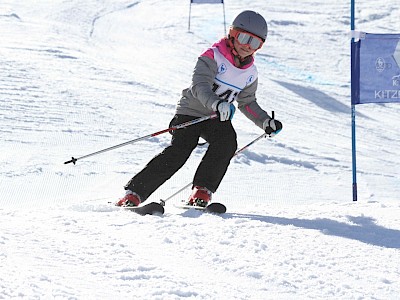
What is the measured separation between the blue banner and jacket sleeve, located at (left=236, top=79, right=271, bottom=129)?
1636mm

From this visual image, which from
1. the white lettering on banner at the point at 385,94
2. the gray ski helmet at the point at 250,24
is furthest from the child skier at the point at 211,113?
the white lettering on banner at the point at 385,94

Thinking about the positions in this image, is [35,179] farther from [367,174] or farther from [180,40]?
[180,40]

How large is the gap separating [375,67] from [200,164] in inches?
88.7

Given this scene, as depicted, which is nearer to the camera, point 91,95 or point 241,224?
point 241,224

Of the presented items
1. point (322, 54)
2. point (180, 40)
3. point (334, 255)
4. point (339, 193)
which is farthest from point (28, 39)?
point (334, 255)

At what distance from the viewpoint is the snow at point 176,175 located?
8.62ft

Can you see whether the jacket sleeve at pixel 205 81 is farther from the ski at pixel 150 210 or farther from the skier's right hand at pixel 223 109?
the ski at pixel 150 210

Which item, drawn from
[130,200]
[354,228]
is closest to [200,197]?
[130,200]

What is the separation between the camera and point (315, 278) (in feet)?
8.75

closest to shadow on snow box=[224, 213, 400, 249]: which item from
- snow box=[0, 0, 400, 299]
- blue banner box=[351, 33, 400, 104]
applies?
snow box=[0, 0, 400, 299]

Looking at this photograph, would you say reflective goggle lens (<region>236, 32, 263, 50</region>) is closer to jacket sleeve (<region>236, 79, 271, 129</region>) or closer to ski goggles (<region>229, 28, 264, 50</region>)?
ski goggles (<region>229, 28, 264, 50</region>)

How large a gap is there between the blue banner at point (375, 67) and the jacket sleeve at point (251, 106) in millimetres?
1636

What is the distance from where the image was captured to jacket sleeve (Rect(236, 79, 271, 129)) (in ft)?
14.7

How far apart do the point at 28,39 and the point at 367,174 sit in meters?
7.91
